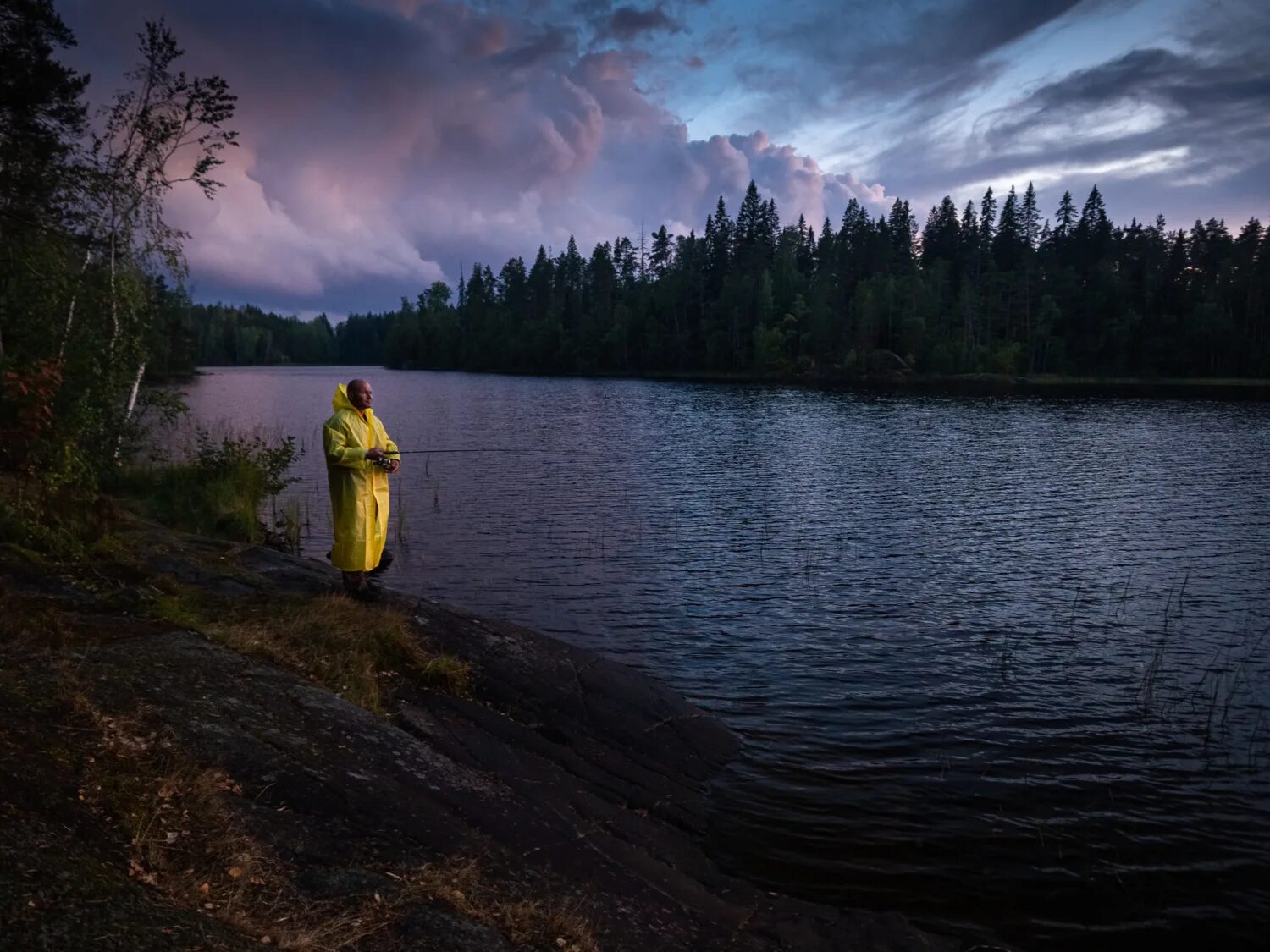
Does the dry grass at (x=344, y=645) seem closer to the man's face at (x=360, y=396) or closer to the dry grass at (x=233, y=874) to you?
the dry grass at (x=233, y=874)

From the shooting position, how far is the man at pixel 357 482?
952cm

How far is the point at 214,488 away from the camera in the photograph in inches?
776

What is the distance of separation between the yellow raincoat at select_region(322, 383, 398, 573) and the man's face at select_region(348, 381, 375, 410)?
0.06m

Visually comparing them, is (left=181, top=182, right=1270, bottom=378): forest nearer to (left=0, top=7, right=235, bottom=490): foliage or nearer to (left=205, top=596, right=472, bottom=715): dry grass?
(left=0, top=7, right=235, bottom=490): foliage

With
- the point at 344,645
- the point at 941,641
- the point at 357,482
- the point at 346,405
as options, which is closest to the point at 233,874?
the point at 344,645

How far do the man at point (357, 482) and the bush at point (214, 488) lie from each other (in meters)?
8.63

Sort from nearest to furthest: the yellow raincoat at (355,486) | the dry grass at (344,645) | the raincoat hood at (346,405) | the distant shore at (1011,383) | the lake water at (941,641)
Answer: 1. the lake water at (941,641)
2. the dry grass at (344,645)
3. the yellow raincoat at (355,486)
4. the raincoat hood at (346,405)
5. the distant shore at (1011,383)

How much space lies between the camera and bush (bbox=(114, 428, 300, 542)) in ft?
59.0

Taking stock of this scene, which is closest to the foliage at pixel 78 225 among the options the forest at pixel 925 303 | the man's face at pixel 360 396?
the man's face at pixel 360 396

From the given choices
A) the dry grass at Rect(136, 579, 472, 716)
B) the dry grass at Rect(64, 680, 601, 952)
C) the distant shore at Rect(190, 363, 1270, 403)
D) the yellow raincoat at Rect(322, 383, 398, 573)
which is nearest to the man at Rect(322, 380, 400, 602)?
the yellow raincoat at Rect(322, 383, 398, 573)

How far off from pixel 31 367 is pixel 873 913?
12.8 m

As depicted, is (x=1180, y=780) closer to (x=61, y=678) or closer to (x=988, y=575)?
(x=988, y=575)

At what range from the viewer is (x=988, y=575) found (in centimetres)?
1744

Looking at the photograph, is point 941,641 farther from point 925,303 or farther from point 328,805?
point 925,303
